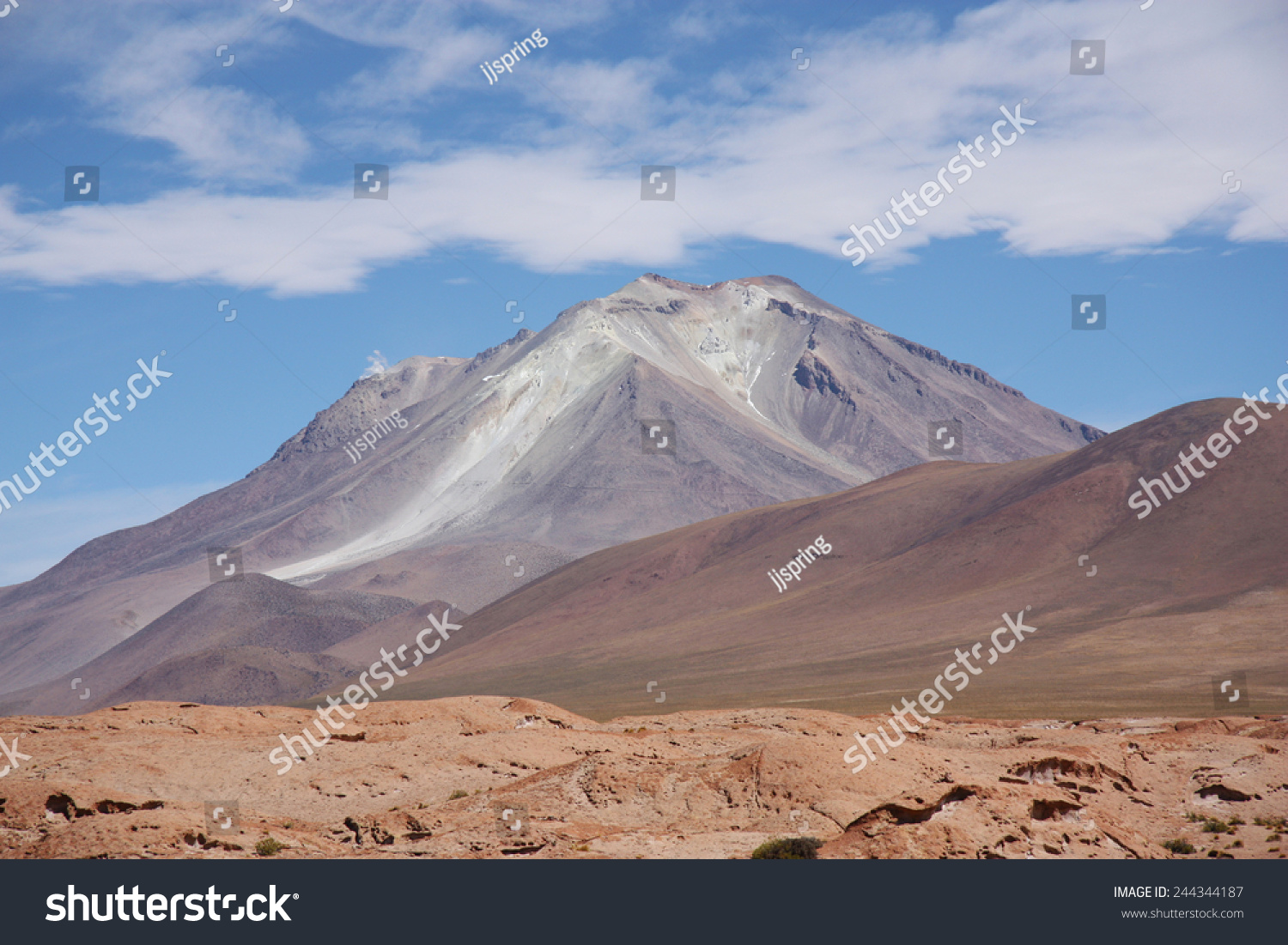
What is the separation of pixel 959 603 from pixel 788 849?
73933 millimetres

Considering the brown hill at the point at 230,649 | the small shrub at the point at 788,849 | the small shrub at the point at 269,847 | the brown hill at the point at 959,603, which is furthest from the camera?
the brown hill at the point at 230,649

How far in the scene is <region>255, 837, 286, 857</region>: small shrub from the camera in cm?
2044

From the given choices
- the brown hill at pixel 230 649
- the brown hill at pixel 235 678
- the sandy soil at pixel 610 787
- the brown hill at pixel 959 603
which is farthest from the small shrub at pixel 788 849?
the brown hill at pixel 230 649

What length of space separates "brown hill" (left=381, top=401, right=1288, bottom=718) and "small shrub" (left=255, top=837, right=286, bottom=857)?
4478 cm

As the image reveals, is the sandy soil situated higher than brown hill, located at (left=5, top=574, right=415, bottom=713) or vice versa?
brown hill, located at (left=5, top=574, right=415, bottom=713)

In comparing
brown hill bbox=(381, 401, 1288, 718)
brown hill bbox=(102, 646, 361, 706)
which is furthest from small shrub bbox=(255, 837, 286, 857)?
brown hill bbox=(102, 646, 361, 706)

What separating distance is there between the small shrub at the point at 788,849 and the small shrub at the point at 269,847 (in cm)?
845

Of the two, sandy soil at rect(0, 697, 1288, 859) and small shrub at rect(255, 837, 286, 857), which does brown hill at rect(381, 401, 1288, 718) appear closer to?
sandy soil at rect(0, 697, 1288, 859)

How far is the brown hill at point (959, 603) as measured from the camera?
229 ft

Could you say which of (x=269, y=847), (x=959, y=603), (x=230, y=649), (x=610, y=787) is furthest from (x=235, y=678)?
(x=269, y=847)

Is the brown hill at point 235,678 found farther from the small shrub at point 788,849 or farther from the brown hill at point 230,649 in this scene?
the small shrub at point 788,849

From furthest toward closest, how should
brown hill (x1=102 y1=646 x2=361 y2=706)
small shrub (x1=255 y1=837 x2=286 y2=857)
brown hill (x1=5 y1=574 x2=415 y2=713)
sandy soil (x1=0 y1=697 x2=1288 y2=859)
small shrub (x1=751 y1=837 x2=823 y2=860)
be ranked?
brown hill (x1=5 y1=574 x2=415 y2=713) < brown hill (x1=102 y1=646 x2=361 y2=706) < sandy soil (x1=0 y1=697 x2=1288 y2=859) < small shrub (x1=255 y1=837 x2=286 y2=857) < small shrub (x1=751 y1=837 x2=823 y2=860)
